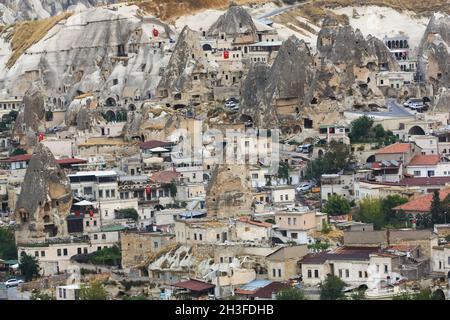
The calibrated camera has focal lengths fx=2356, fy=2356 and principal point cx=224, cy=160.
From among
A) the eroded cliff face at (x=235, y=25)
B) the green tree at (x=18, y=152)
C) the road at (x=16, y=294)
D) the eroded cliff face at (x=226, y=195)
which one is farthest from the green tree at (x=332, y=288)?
the eroded cliff face at (x=235, y=25)

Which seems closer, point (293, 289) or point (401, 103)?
point (293, 289)

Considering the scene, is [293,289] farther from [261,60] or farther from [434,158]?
[261,60]

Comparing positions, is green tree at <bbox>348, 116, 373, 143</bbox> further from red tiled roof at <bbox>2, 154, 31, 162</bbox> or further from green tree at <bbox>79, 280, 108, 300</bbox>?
green tree at <bbox>79, 280, 108, 300</bbox>

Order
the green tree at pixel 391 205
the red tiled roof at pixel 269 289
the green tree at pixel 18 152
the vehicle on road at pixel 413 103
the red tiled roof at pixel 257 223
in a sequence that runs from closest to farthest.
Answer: the red tiled roof at pixel 269 289, the red tiled roof at pixel 257 223, the green tree at pixel 391 205, the green tree at pixel 18 152, the vehicle on road at pixel 413 103

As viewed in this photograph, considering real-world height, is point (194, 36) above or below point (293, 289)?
above

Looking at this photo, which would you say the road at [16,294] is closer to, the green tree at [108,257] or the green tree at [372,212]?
the green tree at [108,257]

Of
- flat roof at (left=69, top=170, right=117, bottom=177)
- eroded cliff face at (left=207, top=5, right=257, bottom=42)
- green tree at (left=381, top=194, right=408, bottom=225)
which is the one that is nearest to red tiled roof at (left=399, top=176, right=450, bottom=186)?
green tree at (left=381, top=194, right=408, bottom=225)
